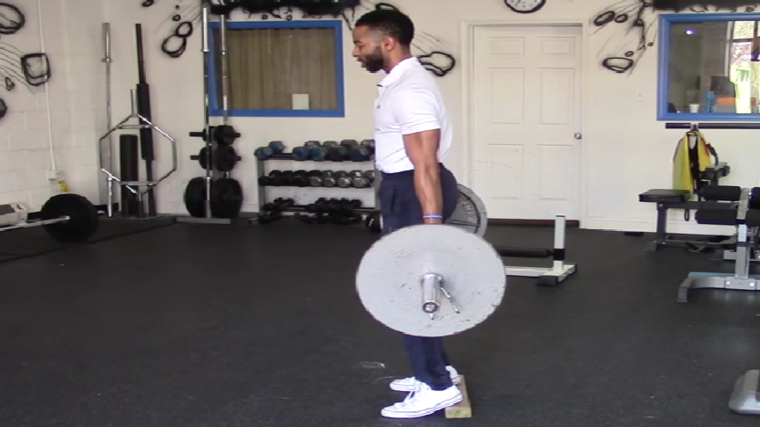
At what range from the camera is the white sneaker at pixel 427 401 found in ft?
9.23

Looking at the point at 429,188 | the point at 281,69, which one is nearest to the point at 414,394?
the point at 429,188

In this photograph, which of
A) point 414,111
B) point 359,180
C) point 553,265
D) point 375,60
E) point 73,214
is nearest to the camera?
point 414,111

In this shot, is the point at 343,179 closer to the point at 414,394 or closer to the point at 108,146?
the point at 108,146

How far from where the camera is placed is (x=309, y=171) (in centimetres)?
734

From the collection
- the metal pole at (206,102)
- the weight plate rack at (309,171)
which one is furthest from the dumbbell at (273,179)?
the metal pole at (206,102)

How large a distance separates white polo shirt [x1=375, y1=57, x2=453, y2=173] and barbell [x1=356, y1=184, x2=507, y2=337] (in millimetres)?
256

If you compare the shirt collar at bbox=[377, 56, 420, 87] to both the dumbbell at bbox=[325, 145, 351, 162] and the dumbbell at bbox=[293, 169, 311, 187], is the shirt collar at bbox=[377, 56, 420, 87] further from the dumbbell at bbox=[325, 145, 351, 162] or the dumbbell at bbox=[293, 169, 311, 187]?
the dumbbell at bbox=[293, 169, 311, 187]

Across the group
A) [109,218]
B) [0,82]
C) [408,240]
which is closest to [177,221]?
[109,218]

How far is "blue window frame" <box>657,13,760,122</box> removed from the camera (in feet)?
20.9

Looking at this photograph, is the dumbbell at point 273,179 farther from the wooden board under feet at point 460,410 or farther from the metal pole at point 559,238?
the wooden board under feet at point 460,410

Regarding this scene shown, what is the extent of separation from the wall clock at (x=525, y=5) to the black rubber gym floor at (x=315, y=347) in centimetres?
221

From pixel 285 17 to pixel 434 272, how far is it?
533cm

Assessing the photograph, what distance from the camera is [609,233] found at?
21.8 ft

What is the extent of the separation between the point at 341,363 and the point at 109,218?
480cm
